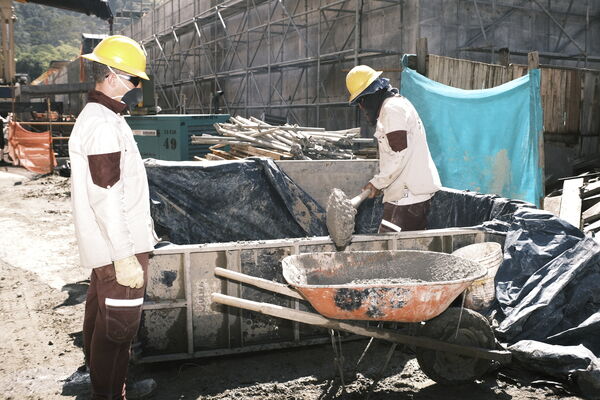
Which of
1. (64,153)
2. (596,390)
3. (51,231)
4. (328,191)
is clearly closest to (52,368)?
(328,191)

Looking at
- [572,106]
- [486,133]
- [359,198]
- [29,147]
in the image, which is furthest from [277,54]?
[359,198]

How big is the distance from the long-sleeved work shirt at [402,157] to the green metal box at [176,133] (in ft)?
21.1

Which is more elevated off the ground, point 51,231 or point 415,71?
point 415,71

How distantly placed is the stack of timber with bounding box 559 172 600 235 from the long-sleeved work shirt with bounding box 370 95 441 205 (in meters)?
2.79

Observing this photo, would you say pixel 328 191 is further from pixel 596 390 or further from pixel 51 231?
pixel 51 231

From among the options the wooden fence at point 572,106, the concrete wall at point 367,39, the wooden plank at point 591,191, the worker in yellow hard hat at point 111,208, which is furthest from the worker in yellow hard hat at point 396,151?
the wooden fence at point 572,106

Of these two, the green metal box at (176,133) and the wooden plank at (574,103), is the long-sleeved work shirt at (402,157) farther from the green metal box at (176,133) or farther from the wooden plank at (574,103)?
the wooden plank at (574,103)

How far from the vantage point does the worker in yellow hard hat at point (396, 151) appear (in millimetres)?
4535

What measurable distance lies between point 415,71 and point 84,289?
190 inches

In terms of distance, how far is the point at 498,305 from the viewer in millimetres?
4406

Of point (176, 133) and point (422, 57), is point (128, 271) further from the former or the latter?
point (176, 133)

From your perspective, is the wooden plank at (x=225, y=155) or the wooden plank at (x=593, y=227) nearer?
the wooden plank at (x=593, y=227)

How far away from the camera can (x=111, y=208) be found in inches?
117

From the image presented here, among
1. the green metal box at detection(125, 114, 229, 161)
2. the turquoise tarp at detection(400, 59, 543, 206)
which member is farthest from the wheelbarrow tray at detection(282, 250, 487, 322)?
the green metal box at detection(125, 114, 229, 161)
